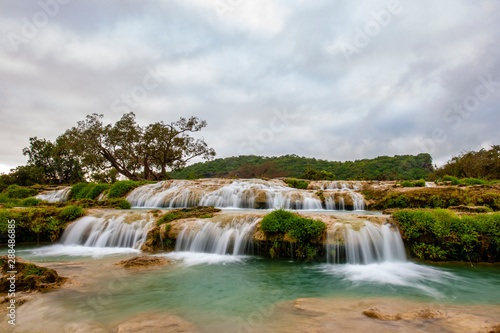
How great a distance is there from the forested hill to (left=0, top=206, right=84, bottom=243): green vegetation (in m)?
27.0

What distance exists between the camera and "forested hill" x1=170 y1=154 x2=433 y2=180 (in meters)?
41.4

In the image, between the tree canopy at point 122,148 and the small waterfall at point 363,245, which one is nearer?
the small waterfall at point 363,245

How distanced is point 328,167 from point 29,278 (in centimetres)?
5345

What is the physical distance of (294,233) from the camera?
24.6ft

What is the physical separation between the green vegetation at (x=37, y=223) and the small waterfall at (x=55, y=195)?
14.4m

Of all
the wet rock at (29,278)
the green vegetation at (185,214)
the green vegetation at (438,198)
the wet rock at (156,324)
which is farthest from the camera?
the green vegetation at (438,198)

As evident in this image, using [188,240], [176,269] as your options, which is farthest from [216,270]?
[188,240]

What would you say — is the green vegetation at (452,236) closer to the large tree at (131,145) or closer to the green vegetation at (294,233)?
the green vegetation at (294,233)

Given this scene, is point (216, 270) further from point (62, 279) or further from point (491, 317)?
point (491, 317)

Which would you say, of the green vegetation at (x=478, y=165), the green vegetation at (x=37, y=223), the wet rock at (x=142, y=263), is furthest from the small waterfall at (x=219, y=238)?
the green vegetation at (x=478, y=165)

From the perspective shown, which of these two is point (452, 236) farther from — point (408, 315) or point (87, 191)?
point (87, 191)

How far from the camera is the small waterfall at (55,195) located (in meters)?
22.8

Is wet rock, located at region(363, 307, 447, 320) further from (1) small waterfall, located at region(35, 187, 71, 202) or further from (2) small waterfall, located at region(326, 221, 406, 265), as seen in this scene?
(1) small waterfall, located at region(35, 187, 71, 202)

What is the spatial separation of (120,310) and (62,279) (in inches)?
86.8
